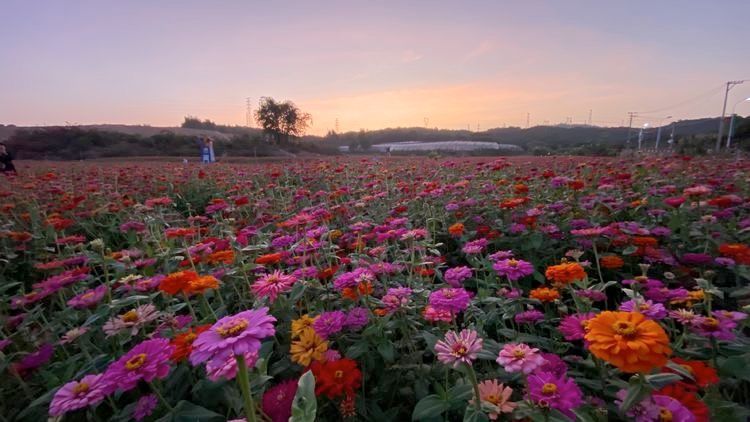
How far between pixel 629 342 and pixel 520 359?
0.77 feet

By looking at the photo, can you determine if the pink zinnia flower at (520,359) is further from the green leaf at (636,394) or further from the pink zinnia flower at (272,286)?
the pink zinnia flower at (272,286)

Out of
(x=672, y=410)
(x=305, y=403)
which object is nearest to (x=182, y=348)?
(x=305, y=403)

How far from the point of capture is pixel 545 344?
1.54m

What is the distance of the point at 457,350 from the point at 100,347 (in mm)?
1594

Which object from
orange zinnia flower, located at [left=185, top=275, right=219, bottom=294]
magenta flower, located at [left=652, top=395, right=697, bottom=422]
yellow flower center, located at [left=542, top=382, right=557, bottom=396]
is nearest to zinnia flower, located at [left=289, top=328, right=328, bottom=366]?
orange zinnia flower, located at [left=185, top=275, right=219, bottom=294]

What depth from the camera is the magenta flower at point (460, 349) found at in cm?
89

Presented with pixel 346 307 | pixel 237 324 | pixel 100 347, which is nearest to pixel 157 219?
pixel 100 347

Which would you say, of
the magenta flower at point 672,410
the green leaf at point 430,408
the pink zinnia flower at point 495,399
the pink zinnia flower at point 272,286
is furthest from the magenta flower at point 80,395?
the magenta flower at point 672,410

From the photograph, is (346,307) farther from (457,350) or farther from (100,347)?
(100,347)

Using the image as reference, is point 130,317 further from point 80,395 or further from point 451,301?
point 451,301

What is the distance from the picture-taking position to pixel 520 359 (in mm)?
888

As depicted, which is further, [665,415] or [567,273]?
[567,273]

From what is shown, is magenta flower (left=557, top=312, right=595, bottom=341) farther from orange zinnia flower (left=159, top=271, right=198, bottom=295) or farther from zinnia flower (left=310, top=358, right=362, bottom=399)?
orange zinnia flower (left=159, top=271, right=198, bottom=295)

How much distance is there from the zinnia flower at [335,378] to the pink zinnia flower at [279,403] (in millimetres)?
80
